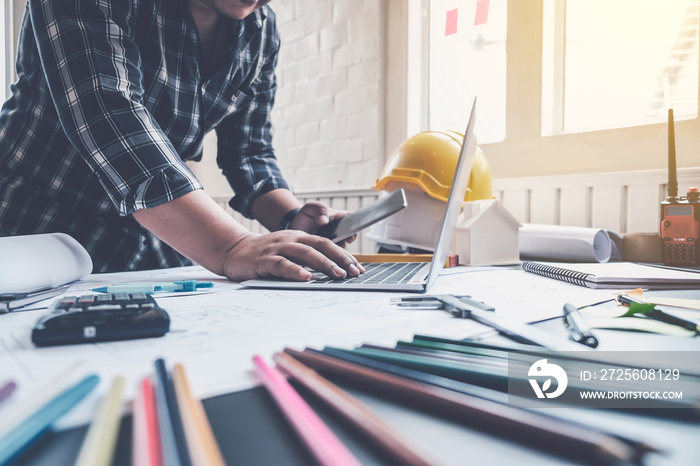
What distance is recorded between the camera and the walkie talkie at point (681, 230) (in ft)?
2.56

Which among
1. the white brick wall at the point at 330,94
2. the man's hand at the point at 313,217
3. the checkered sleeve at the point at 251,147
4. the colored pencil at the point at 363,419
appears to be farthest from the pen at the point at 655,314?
the white brick wall at the point at 330,94

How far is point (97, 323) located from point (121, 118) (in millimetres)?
391

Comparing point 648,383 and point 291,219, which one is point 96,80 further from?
point 648,383

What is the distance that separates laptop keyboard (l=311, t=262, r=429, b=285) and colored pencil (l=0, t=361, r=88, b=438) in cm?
37

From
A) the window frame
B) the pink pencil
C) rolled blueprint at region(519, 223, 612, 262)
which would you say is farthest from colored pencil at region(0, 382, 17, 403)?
the window frame

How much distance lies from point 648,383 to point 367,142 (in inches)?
64.7

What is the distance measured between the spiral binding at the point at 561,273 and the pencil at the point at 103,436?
1.77ft

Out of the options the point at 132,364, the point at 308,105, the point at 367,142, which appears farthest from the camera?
the point at 308,105

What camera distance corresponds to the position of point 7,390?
0.69 ft

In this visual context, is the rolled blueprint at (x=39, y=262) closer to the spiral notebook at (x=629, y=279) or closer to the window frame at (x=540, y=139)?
the spiral notebook at (x=629, y=279)

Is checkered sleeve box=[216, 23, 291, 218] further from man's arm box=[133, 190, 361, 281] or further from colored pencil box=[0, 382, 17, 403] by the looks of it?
colored pencil box=[0, 382, 17, 403]

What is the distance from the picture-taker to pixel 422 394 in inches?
7.3

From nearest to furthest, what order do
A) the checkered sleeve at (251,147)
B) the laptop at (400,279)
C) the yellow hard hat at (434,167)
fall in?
the laptop at (400,279) < the yellow hard hat at (434,167) < the checkered sleeve at (251,147)

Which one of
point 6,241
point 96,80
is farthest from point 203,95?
point 6,241
